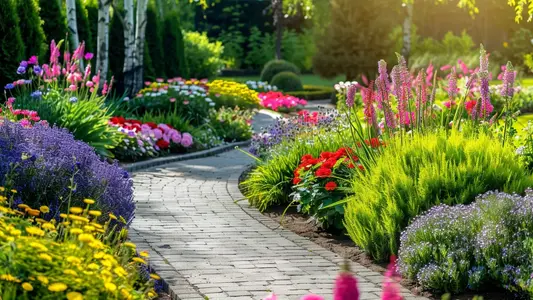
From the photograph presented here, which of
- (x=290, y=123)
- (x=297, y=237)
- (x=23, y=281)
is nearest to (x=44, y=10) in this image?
(x=290, y=123)

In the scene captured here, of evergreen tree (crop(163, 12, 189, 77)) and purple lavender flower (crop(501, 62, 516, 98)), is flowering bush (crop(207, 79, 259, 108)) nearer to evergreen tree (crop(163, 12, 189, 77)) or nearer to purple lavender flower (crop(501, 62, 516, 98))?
evergreen tree (crop(163, 12, 189, 77))

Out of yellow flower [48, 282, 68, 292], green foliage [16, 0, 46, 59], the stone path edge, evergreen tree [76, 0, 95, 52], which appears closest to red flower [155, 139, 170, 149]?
the stone path edge

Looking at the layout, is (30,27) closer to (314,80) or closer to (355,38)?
(355,38)

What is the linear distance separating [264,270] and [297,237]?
1.49 m

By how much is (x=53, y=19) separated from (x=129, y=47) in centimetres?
173

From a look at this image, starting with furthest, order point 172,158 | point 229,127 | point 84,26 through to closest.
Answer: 1. point 84,26
2. point 229,127
3. point 172,158

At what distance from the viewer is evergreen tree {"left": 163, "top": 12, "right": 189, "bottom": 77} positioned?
25828 mm

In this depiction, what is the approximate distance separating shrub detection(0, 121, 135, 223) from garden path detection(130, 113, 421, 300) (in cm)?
63

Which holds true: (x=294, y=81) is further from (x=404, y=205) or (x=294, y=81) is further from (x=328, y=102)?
(x=404, y=205)

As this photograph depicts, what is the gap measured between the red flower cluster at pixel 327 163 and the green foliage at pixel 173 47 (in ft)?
56.5

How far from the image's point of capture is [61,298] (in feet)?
12.7

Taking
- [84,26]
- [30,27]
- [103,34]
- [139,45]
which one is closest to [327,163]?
[30,27]

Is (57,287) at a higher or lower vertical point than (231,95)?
higher

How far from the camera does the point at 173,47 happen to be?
1026 inches
